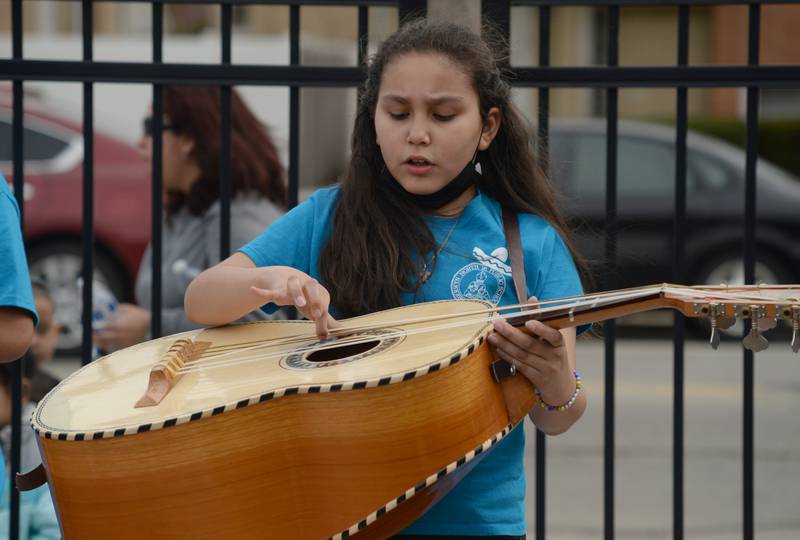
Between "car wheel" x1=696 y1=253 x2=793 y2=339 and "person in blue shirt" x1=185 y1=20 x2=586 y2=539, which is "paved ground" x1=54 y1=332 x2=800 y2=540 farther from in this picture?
"person in blue shirt" x1=185 y1=20 x2=586 y2=539

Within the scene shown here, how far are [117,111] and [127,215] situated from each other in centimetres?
206

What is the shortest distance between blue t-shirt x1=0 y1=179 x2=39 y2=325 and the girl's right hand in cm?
43

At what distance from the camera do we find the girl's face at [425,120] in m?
2.34

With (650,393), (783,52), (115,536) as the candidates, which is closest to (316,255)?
(115,536)

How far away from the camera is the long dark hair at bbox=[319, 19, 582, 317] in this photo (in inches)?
93.6

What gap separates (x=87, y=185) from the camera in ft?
10.2

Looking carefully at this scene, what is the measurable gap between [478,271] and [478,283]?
3 centimetres

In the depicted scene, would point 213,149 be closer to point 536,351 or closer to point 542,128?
point 542,128

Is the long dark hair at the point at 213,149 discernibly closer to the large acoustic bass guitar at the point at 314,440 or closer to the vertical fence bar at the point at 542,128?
the vertical fence bar at the point at 542,128

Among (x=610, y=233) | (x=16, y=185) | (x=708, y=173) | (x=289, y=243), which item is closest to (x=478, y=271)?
(x=289, y=243)

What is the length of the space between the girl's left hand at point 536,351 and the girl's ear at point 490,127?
439 millimetres

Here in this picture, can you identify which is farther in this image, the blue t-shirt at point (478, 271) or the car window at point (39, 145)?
the car window at point (39, 145)

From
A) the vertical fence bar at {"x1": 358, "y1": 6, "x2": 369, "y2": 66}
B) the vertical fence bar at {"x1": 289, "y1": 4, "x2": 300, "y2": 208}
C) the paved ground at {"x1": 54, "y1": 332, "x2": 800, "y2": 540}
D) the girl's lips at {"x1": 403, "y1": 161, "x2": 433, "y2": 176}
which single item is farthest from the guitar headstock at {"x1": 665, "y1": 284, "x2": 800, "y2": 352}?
the paved ground at {"x1": 54, "y1": 332, "x2": 800, "y2": 540}

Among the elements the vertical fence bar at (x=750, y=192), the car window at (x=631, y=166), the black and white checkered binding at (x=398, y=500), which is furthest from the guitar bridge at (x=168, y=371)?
the car window at (x=631, y=166)
